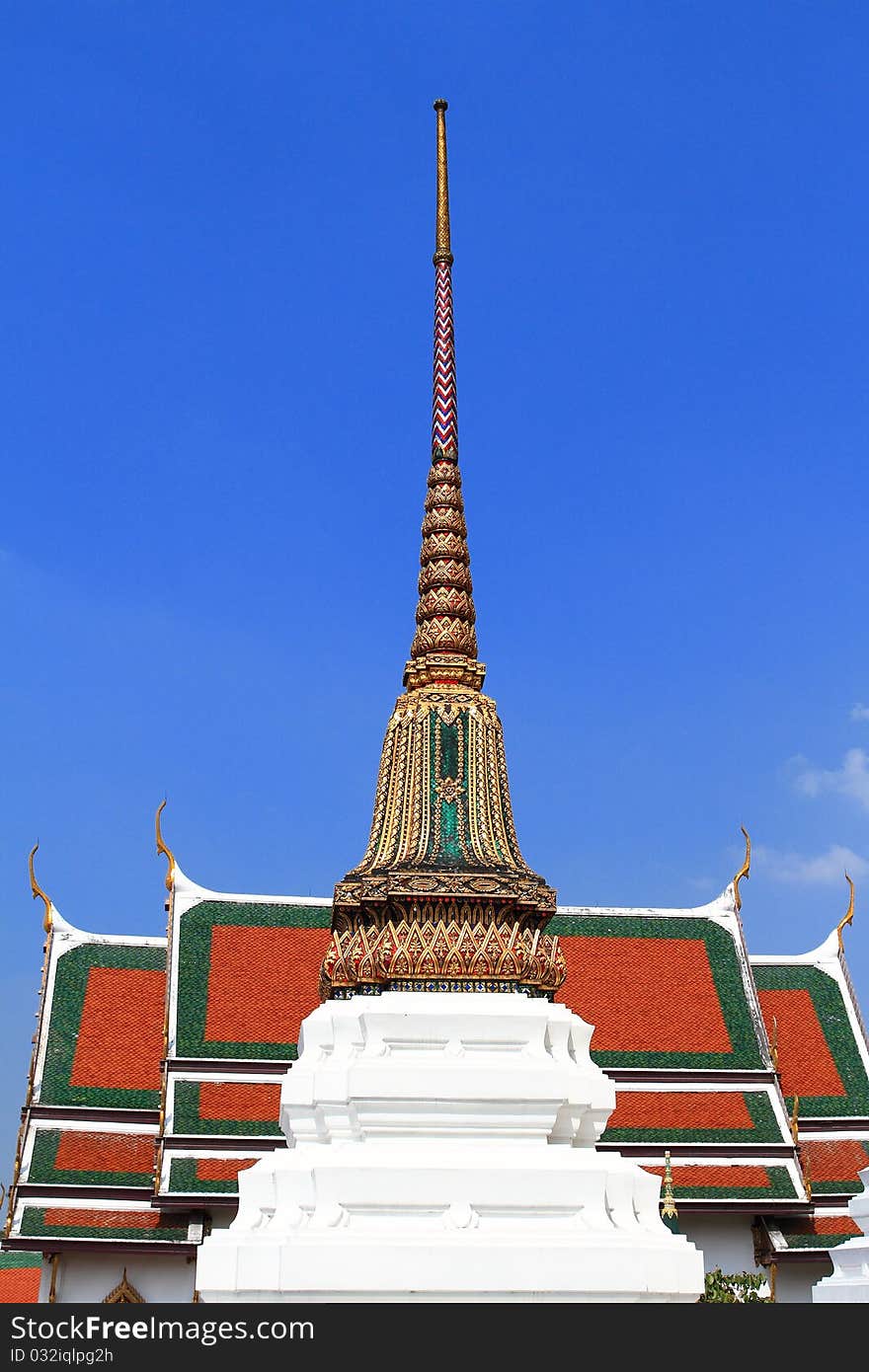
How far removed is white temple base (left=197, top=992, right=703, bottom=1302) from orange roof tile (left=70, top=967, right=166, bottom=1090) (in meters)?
8.80

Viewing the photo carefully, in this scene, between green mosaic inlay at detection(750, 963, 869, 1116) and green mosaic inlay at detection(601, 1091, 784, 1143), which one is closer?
green mosaic inlay at detection(601, 1091, 784, 1143)

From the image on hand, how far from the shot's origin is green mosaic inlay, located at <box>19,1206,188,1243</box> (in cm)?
1620

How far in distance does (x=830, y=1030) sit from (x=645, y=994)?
2839 mm

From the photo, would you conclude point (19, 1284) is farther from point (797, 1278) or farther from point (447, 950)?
point (447, 950)

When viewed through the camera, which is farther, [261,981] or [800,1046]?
[800,1046]

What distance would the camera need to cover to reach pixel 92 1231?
16328 millimetres

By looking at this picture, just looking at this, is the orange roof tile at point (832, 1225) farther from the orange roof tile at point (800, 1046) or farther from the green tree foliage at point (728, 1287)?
the orange roof tile at point (800, 1046)

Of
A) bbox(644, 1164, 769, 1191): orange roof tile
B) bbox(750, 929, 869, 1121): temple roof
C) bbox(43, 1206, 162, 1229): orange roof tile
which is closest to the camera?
bbox(43, 1206, 162, 1229): orange roof tile

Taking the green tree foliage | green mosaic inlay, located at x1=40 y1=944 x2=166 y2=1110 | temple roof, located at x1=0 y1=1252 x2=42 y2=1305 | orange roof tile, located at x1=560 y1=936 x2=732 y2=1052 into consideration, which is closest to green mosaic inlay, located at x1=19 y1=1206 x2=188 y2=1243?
green mosaic inlay, located at x1=40 y1=944 x2=166 y2=1110

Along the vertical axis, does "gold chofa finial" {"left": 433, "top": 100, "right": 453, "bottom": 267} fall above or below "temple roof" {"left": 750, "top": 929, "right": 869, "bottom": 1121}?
above

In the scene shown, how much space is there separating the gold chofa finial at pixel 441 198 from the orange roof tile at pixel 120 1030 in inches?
434

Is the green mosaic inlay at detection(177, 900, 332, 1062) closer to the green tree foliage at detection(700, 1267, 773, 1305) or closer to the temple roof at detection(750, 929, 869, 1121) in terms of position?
the green tree foliage at detection(700, 1267, 773, 1305)

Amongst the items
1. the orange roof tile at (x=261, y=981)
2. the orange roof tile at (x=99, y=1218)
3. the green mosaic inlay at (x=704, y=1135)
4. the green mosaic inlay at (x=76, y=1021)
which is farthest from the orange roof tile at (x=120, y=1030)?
the green mosaic inlay at (x=704, y=1135)

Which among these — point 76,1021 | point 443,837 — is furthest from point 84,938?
point 443,837
